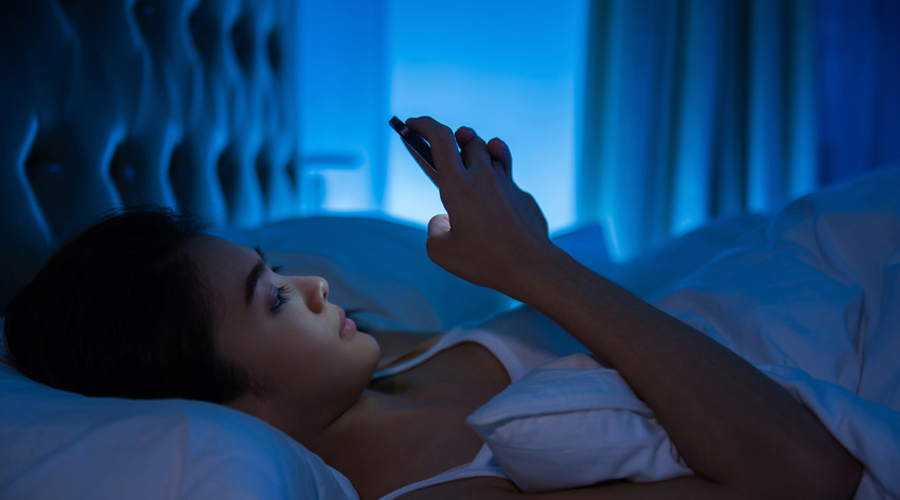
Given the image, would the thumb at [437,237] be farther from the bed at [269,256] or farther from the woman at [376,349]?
the bed at [269,256]

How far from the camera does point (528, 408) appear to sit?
0.58 meters

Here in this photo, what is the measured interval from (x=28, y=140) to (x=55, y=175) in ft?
0.31

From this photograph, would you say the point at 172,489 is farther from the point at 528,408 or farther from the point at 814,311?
the point at 814,311

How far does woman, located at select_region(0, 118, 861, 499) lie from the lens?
58 cm

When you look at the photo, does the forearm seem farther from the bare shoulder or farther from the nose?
the nose

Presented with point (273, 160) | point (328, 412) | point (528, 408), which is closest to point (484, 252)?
point (528, 408)

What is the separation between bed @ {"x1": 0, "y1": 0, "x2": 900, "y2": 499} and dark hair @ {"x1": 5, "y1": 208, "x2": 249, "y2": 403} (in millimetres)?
63

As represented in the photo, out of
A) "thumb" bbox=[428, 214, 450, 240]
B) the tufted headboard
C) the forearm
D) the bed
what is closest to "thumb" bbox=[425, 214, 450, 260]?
"thumb" bbox=[428, 214, 450, 240]

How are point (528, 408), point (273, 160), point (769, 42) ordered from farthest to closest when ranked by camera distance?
1. point (769, 42)
2. point (273, 160)
3. point (528, 408)

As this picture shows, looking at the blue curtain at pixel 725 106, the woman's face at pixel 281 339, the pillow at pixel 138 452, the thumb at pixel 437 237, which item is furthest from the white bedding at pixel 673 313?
the blue curtain at pixel 725 106

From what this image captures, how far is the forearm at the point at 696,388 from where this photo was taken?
22.1 inches

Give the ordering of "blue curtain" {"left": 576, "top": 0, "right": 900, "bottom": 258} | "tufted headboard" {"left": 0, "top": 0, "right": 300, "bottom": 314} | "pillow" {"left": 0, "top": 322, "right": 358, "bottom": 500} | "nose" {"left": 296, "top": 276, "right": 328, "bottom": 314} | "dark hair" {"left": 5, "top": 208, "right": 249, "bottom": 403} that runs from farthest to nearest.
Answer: "blue curtain" {"left": 576, "top": 0, "right": 900, "bottom": 258} → "tufted headboard" {"left": 0, "top": 0, "right": 300, "bottom": 314} → "nose" {"left": 296, "top": 276, "right": 328, "bottom": 314} → "dark hair" {"left": 5, "top": 208, "right": 249, "bottom": 403} → "pillow" {"left": 0, "top": 322, "right": 358, "bottom": 500}

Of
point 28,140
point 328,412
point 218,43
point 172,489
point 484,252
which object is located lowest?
point 328,412

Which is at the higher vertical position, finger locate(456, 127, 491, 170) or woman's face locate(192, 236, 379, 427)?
finger locate(456, 127, 491, 170)
